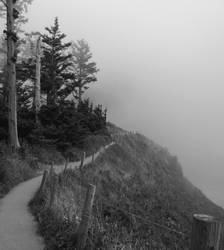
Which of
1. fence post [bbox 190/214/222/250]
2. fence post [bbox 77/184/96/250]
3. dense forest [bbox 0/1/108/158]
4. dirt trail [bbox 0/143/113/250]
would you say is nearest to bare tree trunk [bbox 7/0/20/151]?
dense forest [bbox 0/1/108/158]

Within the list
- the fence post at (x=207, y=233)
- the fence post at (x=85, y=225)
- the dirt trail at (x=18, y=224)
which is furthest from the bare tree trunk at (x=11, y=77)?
the fence post at (x=207, y=233)

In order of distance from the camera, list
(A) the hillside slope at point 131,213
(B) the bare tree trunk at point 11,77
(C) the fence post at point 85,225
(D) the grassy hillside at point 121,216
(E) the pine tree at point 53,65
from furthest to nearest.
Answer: (E) the pine tree at point 53,65 < (B) the bare tree trunk at point 11,77 < (A) the hillside slope at point 131,213 < (D) the grassy hillside at point 121,216 < (C) the fence post at point 85,225

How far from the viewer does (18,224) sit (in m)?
7.59

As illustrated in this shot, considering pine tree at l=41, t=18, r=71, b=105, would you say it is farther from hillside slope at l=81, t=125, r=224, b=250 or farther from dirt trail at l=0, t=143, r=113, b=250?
dirt trail at l=0, t=143, r=113, b=250

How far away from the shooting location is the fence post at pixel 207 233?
10.7 feet

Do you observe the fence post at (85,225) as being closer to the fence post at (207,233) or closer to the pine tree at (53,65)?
the fence post at (207,233)

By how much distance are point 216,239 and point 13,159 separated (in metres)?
12.3

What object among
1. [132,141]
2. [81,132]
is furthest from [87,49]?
[81,132]

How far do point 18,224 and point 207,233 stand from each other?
5665 mm

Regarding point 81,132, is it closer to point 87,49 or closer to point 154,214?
point 154,214

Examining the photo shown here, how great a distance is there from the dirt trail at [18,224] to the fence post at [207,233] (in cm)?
400

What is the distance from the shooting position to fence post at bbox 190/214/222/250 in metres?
3.28

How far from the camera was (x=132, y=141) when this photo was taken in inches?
1447

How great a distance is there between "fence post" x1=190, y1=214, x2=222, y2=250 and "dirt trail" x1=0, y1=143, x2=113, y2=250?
157 inches
